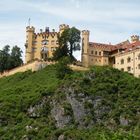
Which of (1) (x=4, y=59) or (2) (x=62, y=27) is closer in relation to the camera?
(2) (x=62, y=27)

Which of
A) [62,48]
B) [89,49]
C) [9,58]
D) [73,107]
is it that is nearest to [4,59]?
[9,58]

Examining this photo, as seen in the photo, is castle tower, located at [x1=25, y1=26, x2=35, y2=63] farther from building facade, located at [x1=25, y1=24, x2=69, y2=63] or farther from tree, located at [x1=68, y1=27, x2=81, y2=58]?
tree, located at [x1=68, y1=27, x2=81, y2=58]

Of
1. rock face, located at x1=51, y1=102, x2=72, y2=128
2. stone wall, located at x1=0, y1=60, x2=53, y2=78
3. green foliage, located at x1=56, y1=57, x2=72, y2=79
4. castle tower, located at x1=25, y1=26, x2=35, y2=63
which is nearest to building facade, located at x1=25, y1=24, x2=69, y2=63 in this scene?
castle tower, located at x1=25, y1=26, x2=35, y2=63

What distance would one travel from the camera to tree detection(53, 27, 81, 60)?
113 m

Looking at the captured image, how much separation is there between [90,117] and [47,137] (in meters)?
8.56

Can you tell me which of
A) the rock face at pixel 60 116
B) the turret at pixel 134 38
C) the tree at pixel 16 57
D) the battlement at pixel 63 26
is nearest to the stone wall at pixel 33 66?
the tree at pixel 16 57

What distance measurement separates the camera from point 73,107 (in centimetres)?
9081

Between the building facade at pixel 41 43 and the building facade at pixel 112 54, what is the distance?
598 cm

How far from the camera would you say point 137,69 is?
108m

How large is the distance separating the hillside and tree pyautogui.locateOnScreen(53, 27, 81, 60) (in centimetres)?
999

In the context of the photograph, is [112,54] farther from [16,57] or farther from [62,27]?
[16,57]

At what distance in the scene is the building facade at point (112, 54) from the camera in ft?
360

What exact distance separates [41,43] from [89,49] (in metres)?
9.70

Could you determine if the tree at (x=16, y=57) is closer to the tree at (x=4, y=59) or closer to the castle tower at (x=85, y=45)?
the tree at (x=4, y=59)
